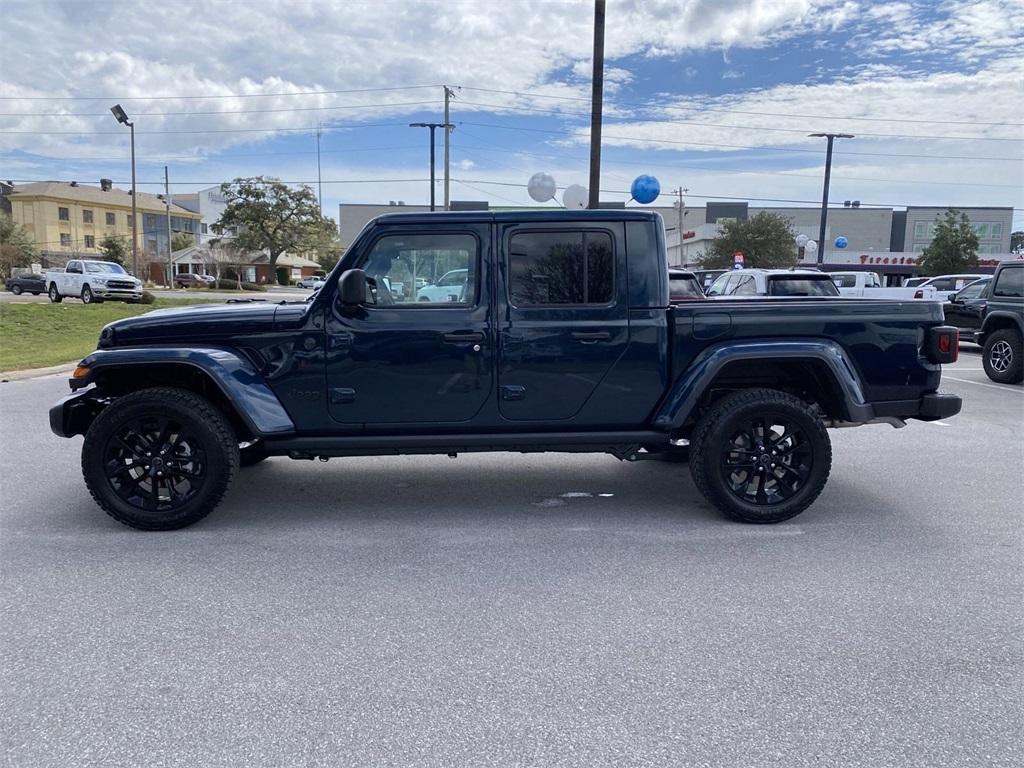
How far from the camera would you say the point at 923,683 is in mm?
3035

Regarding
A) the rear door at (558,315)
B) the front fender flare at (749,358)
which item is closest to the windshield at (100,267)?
the rear door at (558,315)

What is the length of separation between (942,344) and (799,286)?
9.29 m

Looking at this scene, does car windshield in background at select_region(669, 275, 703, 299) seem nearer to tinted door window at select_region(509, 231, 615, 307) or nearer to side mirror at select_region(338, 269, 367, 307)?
tinted door window at select_region(509, 231, 615, 307)

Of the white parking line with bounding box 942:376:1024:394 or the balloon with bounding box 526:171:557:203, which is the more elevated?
the balloon with bounding box 526:171:557:203

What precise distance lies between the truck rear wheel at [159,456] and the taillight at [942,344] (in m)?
4.57

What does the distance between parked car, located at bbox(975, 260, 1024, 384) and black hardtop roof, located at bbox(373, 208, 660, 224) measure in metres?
9.12

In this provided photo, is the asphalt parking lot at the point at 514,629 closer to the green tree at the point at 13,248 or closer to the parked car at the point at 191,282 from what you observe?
the green tree at the point at 13,248

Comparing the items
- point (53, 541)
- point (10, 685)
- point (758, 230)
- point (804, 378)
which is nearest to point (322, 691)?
point (10, 685)

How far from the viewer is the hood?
471cm

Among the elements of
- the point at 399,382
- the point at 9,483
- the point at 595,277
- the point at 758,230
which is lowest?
the point at 9,483

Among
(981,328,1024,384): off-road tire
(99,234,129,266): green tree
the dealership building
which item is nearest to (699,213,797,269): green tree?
the dealership building

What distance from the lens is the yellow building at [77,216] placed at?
250 feet

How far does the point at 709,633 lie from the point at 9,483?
5.37 m

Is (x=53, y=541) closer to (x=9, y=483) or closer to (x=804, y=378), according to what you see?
(x=9, y=483)
